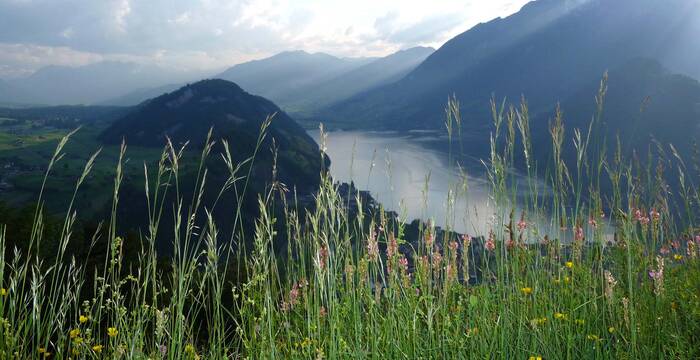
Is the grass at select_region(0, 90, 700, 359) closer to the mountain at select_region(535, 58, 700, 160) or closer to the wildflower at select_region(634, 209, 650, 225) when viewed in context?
the wildflower at select_region(634, 209, 650, 225)

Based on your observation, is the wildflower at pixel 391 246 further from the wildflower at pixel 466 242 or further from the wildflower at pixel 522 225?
the wildflower at pixel 522 225

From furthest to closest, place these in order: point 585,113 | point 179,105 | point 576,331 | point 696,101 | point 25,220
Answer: point 179,105 < point 585,113 < point 696,101 < point 25,220 < point 576,331

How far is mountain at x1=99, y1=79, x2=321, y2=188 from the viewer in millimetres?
132975

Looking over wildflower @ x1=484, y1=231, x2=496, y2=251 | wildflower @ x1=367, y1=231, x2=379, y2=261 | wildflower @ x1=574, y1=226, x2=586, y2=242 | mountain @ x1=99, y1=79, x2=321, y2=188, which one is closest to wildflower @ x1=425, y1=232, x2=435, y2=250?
wildflower @ x1=367, y1=231, x2=379, y2=261

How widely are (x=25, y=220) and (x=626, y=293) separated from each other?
32.2 m

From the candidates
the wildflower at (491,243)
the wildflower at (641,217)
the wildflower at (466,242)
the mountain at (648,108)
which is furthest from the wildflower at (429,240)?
the mountain at (648,108)

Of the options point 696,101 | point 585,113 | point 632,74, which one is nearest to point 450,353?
point 696,101

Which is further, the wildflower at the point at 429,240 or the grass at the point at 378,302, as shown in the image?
the wildflower at the point at 429,240

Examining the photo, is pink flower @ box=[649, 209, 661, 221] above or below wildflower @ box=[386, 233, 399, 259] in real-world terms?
below

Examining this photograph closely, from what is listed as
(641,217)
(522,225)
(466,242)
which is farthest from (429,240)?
(641,217)

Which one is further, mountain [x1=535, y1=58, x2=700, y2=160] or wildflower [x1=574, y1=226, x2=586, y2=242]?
mountain [x1=535, y1=58, x2=700, y2=160]

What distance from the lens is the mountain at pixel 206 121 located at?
132975mm

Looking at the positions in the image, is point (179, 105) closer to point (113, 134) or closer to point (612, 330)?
point (113, 134)

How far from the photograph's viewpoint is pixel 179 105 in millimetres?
179250
